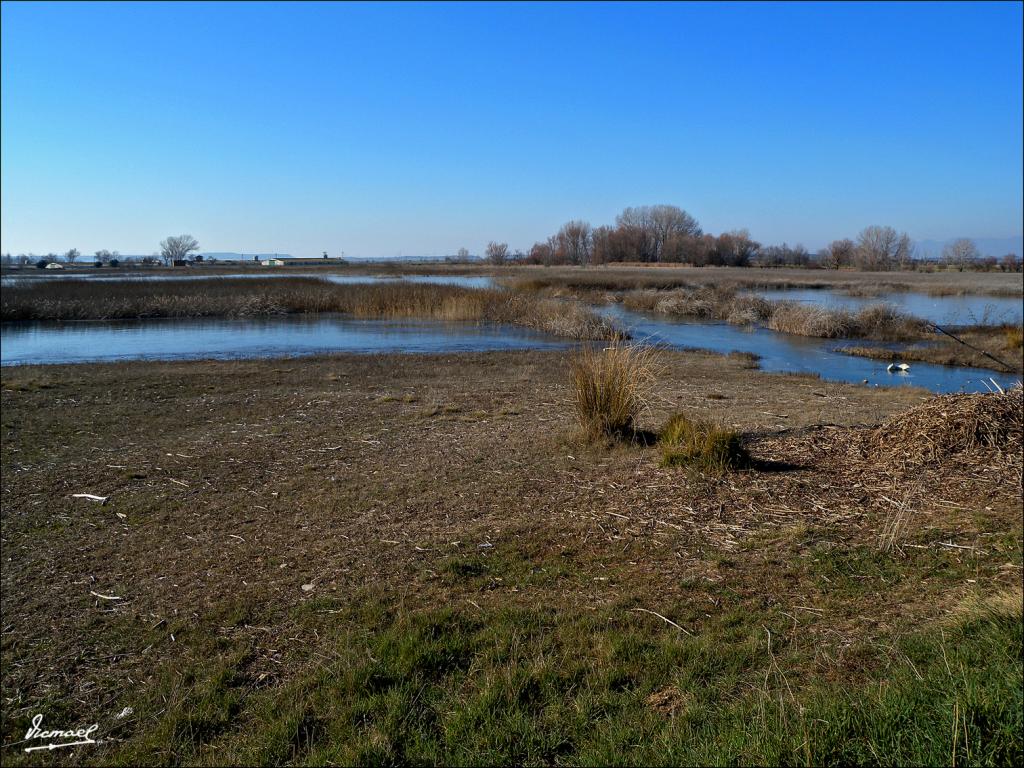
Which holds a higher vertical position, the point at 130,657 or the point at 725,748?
the point at 725,748

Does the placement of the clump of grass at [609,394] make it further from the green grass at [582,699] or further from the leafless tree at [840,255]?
the leafless tree at [840,255]

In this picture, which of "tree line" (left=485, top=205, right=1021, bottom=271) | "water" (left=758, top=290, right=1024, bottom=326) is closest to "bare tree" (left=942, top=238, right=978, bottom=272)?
"tree line" (left=485, top=205, right=1021, bottom=271)

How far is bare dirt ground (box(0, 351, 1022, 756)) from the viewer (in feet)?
14.0

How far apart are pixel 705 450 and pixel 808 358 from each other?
16603 mm

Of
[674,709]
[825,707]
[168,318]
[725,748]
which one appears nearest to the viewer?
[725,748]

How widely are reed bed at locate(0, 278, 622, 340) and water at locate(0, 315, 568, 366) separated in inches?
64.9

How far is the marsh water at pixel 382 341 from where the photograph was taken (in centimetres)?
1947

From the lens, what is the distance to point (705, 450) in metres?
6.72

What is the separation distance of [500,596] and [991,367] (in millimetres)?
20673

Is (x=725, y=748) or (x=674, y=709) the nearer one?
(x=725, y=748)

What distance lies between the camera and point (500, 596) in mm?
4645

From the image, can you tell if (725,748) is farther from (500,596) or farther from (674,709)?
(500,596)

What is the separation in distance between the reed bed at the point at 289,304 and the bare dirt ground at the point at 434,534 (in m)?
18.8

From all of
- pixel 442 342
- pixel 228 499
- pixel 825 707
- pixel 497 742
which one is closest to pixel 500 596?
pixel 497 742
